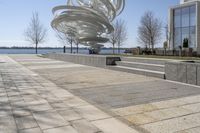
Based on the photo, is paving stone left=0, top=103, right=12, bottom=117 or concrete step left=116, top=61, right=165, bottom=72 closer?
paving stone left=0, top=103, right=12, bottom=117

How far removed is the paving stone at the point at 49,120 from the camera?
5.22 metres

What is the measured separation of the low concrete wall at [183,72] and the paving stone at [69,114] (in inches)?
234

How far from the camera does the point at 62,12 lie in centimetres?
2611

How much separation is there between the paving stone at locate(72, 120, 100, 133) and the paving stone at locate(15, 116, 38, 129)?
2.96 ft

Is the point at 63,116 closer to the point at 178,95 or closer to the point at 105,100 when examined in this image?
the point at 105,100

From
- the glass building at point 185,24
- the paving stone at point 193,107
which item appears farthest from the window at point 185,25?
the paving stone at point 193,107

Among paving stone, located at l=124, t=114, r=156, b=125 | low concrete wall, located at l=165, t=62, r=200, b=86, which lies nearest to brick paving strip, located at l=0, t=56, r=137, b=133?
paving stone, located at l=124, t=114, r=156, b=125

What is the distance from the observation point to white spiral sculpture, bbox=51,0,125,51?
85.0ft

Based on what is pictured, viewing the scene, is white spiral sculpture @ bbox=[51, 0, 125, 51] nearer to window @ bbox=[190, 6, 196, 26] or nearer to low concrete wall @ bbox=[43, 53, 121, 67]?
low concrete wall @ bbox=[43, 53, 121, 67]

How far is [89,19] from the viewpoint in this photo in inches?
1037

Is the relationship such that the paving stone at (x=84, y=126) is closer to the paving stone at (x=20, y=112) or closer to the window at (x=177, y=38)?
the paving stone at (x=20, y=112)

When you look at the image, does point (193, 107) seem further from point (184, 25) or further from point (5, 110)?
point (184, 25)

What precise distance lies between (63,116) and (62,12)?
71.3 feet

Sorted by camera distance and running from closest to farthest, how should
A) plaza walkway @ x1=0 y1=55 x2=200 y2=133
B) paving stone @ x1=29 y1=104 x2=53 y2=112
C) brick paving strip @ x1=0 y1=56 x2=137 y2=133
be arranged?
brick paving strip @ x1=0 y1=56 x2=137 y2=133 → plaza walkway @ x1=0 y1=55 x2=200 y2=133 → paving stone @ x1=29 y1=104 x2=53 y2=112
